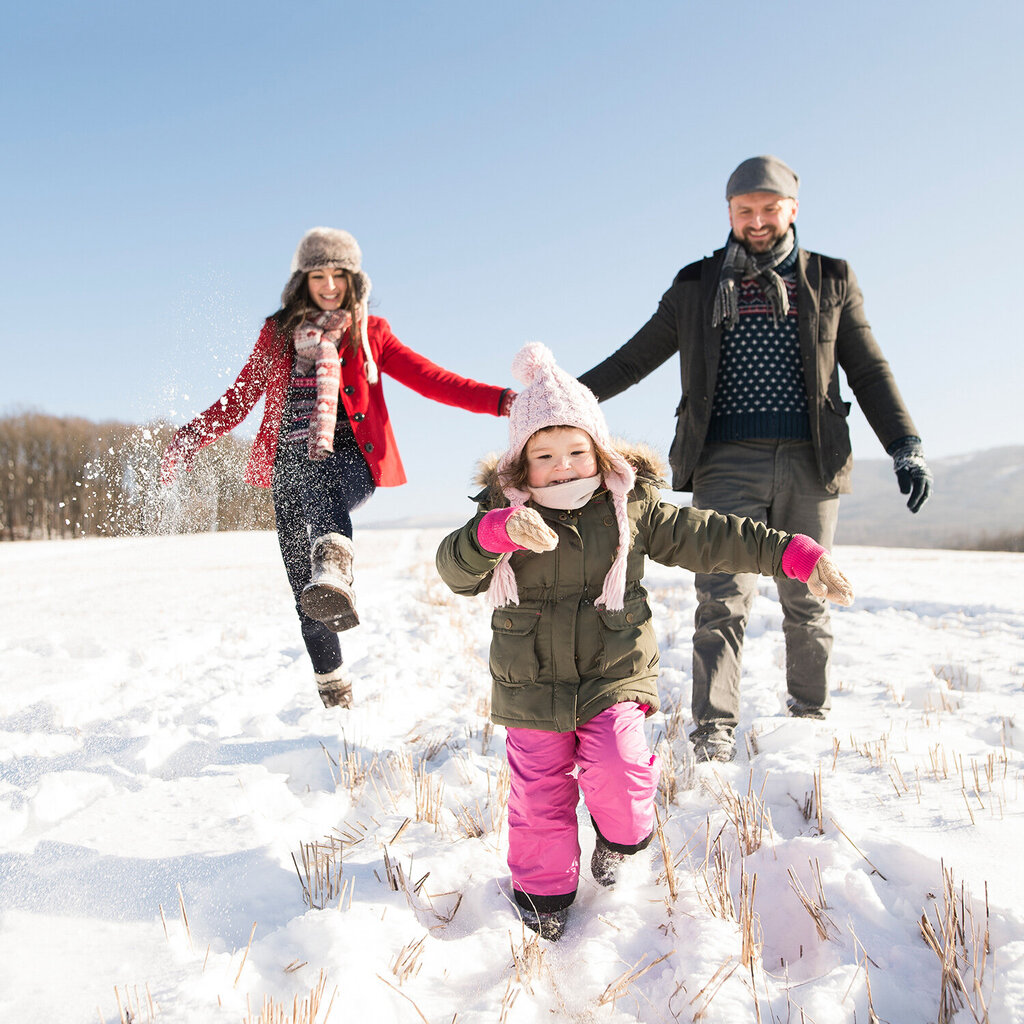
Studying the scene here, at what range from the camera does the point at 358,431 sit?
357 centimetres

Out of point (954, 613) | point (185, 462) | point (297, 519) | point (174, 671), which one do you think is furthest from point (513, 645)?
point (954, 613)

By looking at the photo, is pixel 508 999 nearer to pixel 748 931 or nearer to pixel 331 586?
pixel 748 931

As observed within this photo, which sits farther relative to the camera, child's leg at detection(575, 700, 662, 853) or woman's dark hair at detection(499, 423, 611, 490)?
woman's dark hair at detection(499, 423, 611, 490)

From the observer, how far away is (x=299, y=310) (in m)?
3.69

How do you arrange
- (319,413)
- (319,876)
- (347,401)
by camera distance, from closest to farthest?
1. (319,876)
2. (319,413)
3. (347,401)

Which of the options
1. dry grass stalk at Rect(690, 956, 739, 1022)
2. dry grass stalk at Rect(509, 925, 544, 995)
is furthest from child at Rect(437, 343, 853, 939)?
dry grass stalk at Rect(690, 956, 739, 1022)

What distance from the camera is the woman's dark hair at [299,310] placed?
3631 mm

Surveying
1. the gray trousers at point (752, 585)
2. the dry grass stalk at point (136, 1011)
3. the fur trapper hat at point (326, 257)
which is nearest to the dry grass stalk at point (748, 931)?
the dry grass stalk at point (136, 1011)

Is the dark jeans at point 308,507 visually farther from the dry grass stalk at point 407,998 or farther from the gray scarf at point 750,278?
the dry grass stalk at point 407,998

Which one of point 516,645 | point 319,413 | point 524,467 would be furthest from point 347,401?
point 516,645

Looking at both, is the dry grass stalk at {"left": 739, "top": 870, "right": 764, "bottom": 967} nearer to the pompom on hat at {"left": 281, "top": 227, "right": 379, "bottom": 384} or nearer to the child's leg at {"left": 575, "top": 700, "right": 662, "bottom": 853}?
the child's leg at {"left": 575, "top": 700, "right": 662, "bottom": 853}

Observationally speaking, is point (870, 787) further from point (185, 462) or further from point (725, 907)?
point (185, 462)

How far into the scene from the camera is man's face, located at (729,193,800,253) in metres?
3.21

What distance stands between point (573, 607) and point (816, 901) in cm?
92
